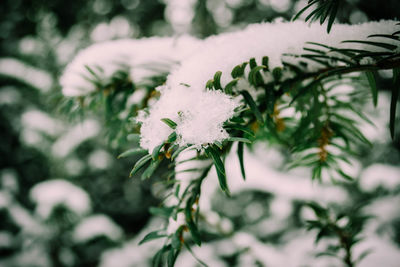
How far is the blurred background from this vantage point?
2543 mm

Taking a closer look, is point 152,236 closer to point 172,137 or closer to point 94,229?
point 172,137

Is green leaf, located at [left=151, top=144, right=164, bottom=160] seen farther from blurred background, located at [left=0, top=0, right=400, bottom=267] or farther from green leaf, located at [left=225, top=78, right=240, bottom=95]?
blurred background, located at [left=0, top=0, right=400, bottom=267]

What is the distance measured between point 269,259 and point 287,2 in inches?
82.1

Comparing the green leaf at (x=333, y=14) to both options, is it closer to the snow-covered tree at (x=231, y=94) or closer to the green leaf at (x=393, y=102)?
the snow-covered tree at (x=231, y=94)

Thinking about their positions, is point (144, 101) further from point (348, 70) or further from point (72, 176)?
point (72, 176)

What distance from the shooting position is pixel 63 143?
3002 millimetres

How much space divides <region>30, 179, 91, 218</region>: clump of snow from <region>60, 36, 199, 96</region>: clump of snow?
7.19 feet

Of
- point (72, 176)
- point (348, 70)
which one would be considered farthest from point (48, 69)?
point (348, 70)

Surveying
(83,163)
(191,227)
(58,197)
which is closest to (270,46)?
(191,227)

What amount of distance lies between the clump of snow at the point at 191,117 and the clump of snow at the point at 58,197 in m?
2.61

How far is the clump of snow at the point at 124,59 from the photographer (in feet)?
2.64

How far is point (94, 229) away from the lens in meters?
2.78

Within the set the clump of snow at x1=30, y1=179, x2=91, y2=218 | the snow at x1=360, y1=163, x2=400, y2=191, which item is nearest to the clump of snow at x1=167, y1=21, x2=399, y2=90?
the snow at x1=360, y1=163, x2=400, y2=191

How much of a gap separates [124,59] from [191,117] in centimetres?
54
